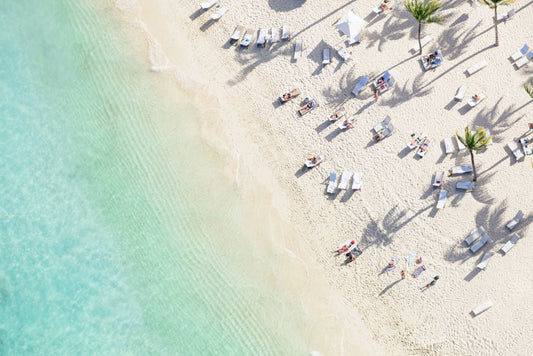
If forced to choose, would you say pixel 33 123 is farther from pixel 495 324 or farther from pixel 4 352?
pixel 495 324

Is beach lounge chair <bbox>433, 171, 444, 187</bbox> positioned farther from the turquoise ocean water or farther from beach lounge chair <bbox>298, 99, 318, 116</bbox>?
the turquoise ocean water

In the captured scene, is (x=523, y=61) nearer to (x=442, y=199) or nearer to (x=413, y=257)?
(x=442, y=199)

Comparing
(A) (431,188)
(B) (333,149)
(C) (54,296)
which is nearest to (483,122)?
(A) (431,188)

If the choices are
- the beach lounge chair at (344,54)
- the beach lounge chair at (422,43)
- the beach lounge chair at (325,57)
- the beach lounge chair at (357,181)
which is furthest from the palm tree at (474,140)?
the beach lounge chair at (325,57)

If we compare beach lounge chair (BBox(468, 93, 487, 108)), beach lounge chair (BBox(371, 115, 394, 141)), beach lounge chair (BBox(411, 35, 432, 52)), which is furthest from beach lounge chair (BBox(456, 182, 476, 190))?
beach lounge chair (BBox(411, 35, 432, 52))

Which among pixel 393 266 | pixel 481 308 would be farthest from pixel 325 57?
pixel 481 308

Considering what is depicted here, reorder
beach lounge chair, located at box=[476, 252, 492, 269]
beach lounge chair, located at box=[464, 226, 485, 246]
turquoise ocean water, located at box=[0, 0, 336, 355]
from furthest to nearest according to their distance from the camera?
turquoise ocean water, located at box=[0, 0, 336, 355], beach lounge chair, located at box=[464, 226, 485, 246], beach lounge chair, located at box=[476, 252, 492, 269]
